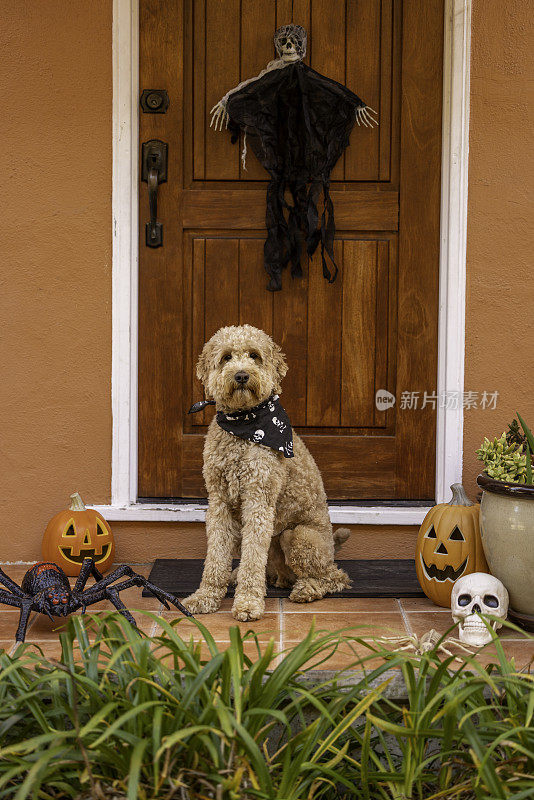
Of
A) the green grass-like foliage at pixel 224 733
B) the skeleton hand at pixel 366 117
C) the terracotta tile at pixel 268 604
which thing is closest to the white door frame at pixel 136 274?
the skeleton hand at pixel 366 117

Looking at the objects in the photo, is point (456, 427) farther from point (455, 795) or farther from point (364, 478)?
point (455, 795)

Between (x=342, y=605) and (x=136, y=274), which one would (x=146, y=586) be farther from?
(x=136, y=274)

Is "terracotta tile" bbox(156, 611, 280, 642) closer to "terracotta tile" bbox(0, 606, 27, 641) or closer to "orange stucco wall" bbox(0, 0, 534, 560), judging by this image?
"terracotta tile" bbox(0, 606, 27, 641)

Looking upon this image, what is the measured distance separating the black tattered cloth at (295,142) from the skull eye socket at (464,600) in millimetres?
1646

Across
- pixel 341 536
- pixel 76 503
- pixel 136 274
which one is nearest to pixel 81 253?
pixel 136 274

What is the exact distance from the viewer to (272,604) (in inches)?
122

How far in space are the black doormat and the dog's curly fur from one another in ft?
0.49

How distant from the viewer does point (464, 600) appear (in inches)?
108

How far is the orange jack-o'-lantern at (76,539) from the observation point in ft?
11.3

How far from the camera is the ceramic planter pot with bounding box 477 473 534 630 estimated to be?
2.74m

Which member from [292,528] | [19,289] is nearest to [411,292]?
[292,528]

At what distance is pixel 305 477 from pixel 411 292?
3.80ft

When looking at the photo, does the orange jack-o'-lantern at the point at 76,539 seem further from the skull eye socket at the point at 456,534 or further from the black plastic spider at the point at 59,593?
the skull eye socket at the point at 456,534

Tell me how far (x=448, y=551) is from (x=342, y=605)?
48 cm
